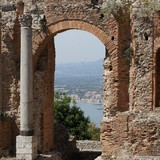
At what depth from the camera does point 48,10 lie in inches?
768

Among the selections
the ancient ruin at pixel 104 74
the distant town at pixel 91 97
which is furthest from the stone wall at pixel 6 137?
the distant town at pixel 91 97

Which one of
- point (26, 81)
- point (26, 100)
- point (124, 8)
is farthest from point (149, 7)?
point (26, 100)

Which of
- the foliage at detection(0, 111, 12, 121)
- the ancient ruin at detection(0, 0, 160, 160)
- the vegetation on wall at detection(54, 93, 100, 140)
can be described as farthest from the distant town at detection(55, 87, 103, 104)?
the foliage at detection(0, 111, 12, 121)

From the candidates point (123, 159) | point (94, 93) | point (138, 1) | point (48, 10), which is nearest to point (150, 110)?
point (123, 159)

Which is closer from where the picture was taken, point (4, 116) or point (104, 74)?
point (104, 74)

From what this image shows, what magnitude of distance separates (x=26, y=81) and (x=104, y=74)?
10.2 ft

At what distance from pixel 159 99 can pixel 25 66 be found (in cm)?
527

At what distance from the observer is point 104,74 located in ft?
62.1

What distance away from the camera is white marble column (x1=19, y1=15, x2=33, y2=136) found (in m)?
17.9

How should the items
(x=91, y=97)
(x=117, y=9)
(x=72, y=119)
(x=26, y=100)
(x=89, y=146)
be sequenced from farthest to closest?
(x=91, y=97) → (x=72, y=119) → (x=89, y=146) → (x=117, y=9) → (x=26, y=100)

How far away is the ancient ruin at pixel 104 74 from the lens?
17727 mm

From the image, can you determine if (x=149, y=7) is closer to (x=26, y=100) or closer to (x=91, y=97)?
(x=26, y=100)

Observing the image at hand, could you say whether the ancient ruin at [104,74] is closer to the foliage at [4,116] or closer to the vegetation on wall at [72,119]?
the foliage at [4,116]

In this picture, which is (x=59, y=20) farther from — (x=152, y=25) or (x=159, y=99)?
(x=159, y=99)
